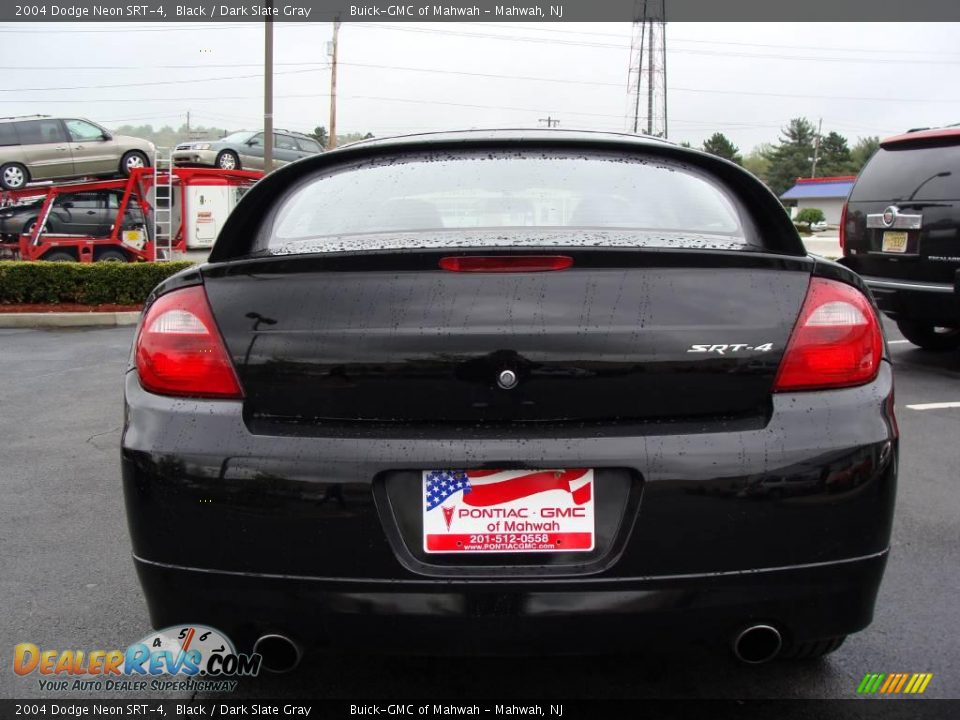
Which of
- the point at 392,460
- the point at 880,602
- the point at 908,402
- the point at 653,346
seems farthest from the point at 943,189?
the point at 392,460

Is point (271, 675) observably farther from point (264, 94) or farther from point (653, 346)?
point (264, 94)

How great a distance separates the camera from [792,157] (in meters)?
106

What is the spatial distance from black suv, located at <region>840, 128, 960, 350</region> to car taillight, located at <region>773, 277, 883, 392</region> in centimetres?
537

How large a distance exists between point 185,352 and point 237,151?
903 inches

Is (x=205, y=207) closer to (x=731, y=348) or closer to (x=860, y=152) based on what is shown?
(x=731, y=348)

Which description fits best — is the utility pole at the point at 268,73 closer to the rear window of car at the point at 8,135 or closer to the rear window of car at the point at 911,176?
the rear window of car at the point at 8,135

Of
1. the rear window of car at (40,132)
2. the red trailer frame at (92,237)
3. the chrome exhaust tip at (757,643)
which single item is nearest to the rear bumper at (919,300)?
the chrome exhaust tip at (757,643)

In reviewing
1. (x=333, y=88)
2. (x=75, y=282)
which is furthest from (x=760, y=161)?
(x=75, y=282)

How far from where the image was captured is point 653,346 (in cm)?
207

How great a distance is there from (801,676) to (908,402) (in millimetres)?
4513

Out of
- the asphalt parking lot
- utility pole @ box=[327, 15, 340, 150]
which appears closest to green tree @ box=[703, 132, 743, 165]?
utility pole @ box=[327, 15, 340, 150]

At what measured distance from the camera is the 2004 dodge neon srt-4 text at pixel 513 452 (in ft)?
6.63

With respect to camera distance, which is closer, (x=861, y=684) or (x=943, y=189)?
(x=861, y=684)

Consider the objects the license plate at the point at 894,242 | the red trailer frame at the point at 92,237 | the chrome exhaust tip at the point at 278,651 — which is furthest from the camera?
the red trailer frame at the point at 92,237
